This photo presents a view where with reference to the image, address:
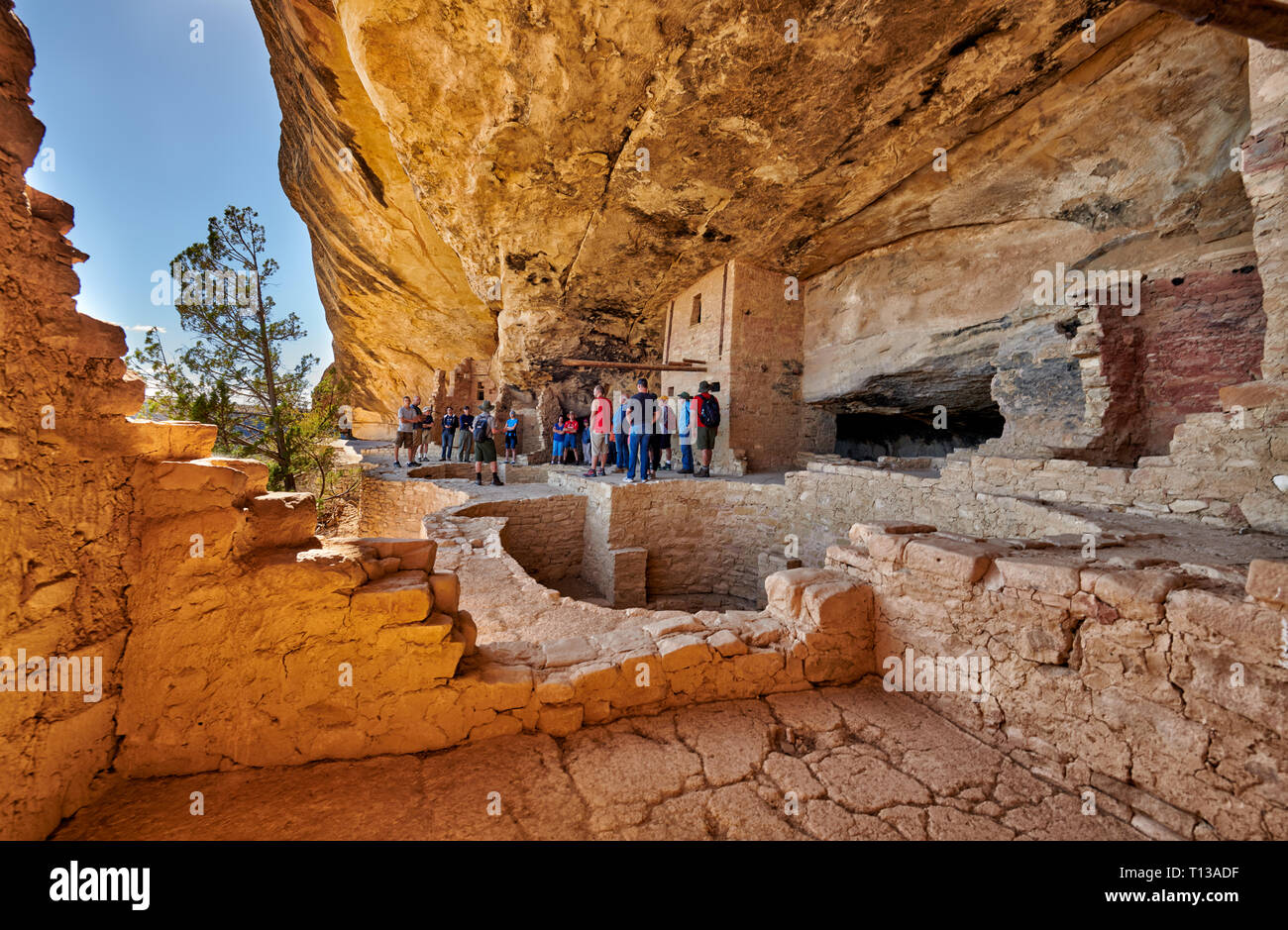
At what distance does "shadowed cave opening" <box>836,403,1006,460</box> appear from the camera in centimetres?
1034

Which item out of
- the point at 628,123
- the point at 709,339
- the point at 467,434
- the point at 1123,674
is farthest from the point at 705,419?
the point at 467,434

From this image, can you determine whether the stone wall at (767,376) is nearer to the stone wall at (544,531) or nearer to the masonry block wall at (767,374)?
the masonry block wall at (767,374)

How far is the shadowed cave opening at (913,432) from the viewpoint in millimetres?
10344

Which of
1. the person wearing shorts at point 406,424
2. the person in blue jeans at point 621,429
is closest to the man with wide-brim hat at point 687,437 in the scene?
the person in blue jeans at point 621,429

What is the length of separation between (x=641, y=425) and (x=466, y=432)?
24.0 feet

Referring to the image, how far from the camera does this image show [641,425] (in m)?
8.02

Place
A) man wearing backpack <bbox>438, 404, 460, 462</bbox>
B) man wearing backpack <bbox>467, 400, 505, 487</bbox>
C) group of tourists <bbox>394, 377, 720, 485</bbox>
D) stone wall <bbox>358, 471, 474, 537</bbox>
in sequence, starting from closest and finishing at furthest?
1. group of tourists <bbox>394, 377, 720, 485</bbox>
2. stone wall <bbox>358, 471, 474, 537</bbox>
3. man wearing backpack <bbox>467, 400, 505, 487</bbox>
4. man wearing backpack <bbox>438, 404, 460, 462</bbox>

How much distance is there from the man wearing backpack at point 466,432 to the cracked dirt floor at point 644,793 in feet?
37.1

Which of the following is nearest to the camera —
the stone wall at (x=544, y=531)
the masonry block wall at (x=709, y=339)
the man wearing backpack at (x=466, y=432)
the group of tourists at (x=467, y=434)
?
the stone wall at (x=544, y=531)

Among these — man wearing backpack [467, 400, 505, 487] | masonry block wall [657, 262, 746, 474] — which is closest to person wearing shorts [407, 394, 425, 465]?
man wearing backpack [467, 400, 505, 487]

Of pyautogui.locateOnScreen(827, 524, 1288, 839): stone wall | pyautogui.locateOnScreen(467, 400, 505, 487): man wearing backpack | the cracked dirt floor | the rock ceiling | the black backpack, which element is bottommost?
the cracked dirt floor

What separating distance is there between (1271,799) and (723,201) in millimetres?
9443

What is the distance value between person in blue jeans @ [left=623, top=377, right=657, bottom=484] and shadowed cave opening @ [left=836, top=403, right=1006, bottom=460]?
6.59m

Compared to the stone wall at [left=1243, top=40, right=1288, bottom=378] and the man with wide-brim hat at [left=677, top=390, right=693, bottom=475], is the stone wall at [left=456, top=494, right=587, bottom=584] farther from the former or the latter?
the stone wall at [left=1243, top=40, right=1288, bottom=378]
